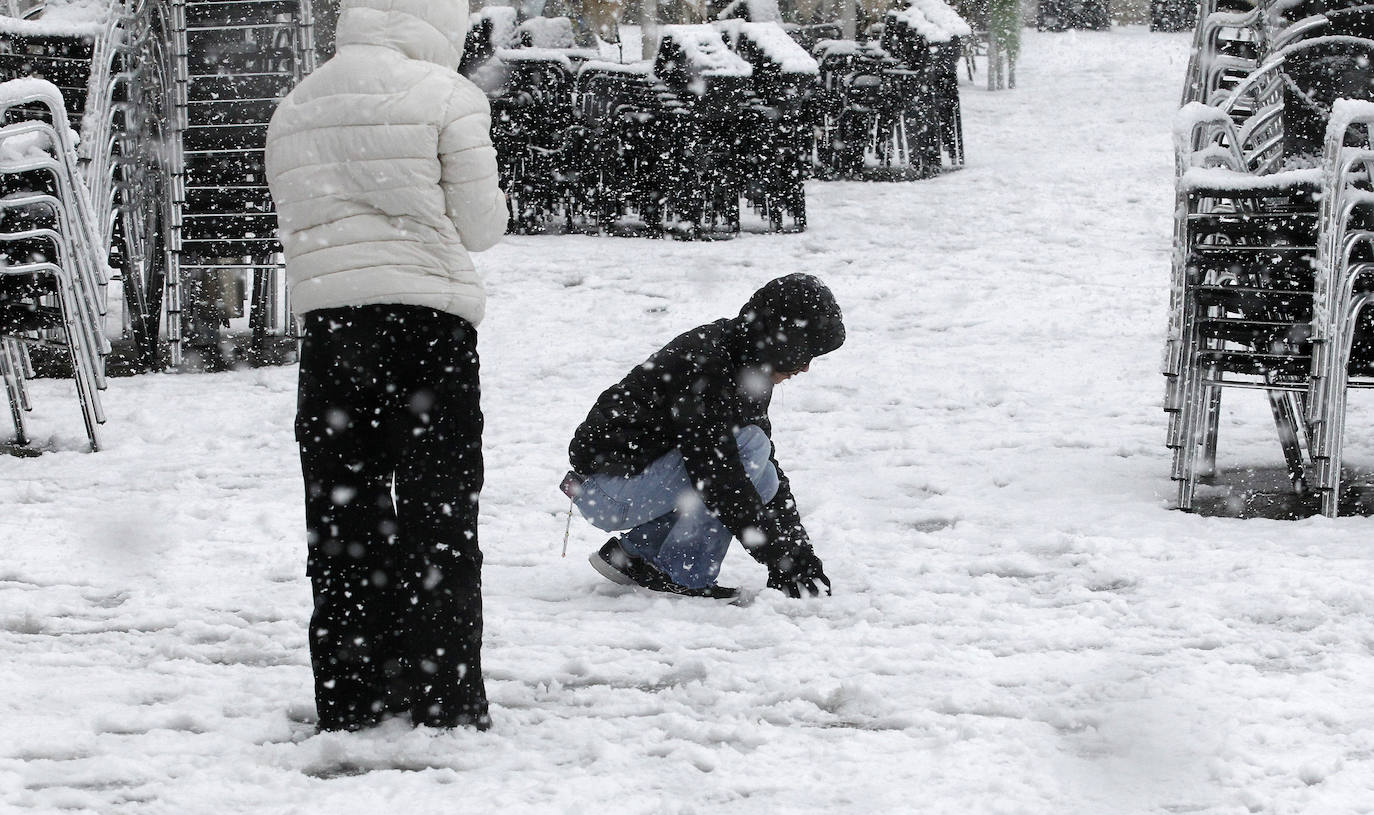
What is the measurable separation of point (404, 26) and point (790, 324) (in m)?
1.50

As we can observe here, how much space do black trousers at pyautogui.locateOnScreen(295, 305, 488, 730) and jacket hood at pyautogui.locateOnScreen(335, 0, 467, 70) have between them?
54cm

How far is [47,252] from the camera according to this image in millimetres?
6691

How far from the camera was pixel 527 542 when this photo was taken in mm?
5391

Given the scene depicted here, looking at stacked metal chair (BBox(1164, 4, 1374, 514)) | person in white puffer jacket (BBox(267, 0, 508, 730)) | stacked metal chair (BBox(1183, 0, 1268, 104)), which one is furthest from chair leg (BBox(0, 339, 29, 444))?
stacked metal chair (BBox(1183, 0, 1268, 104))

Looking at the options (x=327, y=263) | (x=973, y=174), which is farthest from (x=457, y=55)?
(x=973, y=174)

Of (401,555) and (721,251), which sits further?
(721,251)

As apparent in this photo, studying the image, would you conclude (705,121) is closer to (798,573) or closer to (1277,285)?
(1277,285)

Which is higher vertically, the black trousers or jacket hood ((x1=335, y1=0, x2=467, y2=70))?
jacket hood ((x1=335, y1=0, x2=467, y2=70))

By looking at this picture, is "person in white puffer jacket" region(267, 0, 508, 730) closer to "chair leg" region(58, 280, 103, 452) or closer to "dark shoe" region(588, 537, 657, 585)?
"dark shoe" region(588, 537, 657, 585)

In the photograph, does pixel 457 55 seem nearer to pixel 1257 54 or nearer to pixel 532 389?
pixel 532 389

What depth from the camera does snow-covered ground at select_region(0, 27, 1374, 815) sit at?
3230 mm

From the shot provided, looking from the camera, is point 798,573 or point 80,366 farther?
point 80,366

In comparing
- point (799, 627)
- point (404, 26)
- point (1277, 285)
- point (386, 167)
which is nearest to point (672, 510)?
point (799, 627)

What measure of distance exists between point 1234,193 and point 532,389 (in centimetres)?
375
